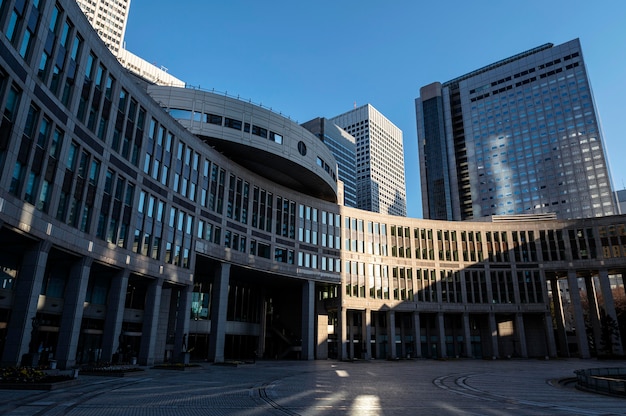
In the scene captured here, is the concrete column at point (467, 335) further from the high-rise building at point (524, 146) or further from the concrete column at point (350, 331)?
the high-rise building at point (524, 146)

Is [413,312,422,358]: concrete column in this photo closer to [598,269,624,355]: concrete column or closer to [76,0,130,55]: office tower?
[598,269,624,355]: concrete column

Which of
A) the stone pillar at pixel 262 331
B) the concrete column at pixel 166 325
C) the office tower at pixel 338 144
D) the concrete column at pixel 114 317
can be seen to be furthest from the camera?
the office tower at pixel 338 144

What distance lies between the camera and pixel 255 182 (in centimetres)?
5747

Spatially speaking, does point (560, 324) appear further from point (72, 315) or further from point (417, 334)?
point (72, 315)

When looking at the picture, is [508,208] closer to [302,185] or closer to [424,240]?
[424,240]

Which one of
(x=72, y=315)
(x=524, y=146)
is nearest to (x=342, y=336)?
(x=72, y=315)

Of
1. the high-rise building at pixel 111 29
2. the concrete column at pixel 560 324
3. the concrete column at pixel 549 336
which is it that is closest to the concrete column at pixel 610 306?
the concrete column at pixel 560 324

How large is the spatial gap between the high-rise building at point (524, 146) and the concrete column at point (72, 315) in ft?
553

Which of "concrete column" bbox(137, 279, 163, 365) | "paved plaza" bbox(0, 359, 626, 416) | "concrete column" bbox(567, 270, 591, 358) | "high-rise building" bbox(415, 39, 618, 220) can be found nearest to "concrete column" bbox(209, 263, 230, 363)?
"concrete column" bbox(137, 279, 163, 365)

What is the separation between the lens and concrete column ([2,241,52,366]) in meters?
25.5

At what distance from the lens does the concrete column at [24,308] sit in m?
25.5

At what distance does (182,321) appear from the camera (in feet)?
148

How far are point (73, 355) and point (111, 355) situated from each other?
175 inches

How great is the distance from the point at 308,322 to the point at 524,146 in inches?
5854
